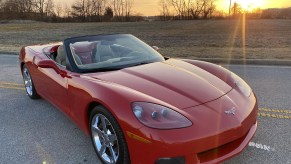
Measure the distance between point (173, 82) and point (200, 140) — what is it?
2.91 feet

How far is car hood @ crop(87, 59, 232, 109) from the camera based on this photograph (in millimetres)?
2713

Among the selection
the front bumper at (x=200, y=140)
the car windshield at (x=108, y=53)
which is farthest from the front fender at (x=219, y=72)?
the front bumper at (x=200, y=140)

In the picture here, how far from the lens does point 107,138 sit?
112 inches

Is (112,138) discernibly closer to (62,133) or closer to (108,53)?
(62,133)

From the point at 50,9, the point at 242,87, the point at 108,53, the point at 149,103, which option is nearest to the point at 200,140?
the point at 149,103

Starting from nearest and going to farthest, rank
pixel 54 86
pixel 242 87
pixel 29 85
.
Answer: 1. pixel 242 87
2. pixel 54 86
3. pixel 29 85

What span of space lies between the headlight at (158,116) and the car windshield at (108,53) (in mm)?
1136

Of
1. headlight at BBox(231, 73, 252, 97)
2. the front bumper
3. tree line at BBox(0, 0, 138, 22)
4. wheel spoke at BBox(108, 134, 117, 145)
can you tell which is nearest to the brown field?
headlight at BBox(231, 73, 252, 97)

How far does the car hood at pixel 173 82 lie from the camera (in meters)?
2.71

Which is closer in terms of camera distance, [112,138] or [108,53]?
[112,138]

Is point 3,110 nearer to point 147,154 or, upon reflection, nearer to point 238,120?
point 147,154

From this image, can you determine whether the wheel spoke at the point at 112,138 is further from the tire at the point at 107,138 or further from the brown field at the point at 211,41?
the brown field at the point at 211,41

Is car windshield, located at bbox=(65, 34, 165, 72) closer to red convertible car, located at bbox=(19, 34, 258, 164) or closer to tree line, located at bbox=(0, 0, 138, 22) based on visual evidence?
red convertible car, located at bbox=(19, 34, 258, 164)

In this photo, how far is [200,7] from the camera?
66.1 m
